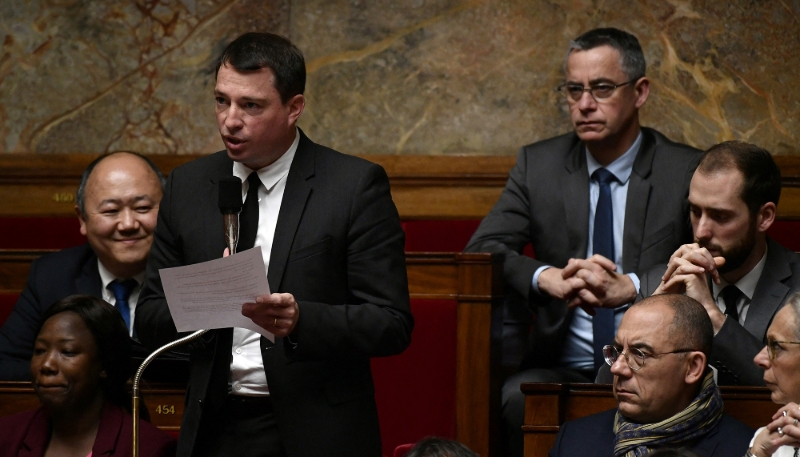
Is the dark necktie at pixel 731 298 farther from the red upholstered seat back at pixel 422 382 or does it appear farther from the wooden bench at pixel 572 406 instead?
the red upholstered seat back at pixel 422 382

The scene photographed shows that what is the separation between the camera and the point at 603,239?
282cm

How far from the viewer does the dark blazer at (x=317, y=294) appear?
1874mm

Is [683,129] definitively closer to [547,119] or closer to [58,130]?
[547,119]

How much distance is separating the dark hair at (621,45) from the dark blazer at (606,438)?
1.13m

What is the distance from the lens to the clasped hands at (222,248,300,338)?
1.70m

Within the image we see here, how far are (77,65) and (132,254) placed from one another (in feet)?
4.46

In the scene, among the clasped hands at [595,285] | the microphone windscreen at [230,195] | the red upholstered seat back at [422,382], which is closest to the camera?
the microphone windscreen at [230,195]

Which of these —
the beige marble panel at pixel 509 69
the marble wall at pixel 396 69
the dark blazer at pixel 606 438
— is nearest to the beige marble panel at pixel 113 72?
the marble wall at pixel 396 69

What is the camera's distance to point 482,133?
3.73 meters

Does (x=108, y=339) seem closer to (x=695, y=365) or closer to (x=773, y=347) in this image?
(x=695, y=365)

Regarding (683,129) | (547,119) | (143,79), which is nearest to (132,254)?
(143,79)

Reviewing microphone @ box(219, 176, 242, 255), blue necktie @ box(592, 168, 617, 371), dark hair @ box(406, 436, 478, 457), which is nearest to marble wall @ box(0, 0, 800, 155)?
blue necktie @ box(592, 168, 617, 371)

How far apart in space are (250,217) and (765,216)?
3.92ft

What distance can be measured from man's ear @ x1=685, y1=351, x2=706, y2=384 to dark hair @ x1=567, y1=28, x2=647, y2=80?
3.53 feet
